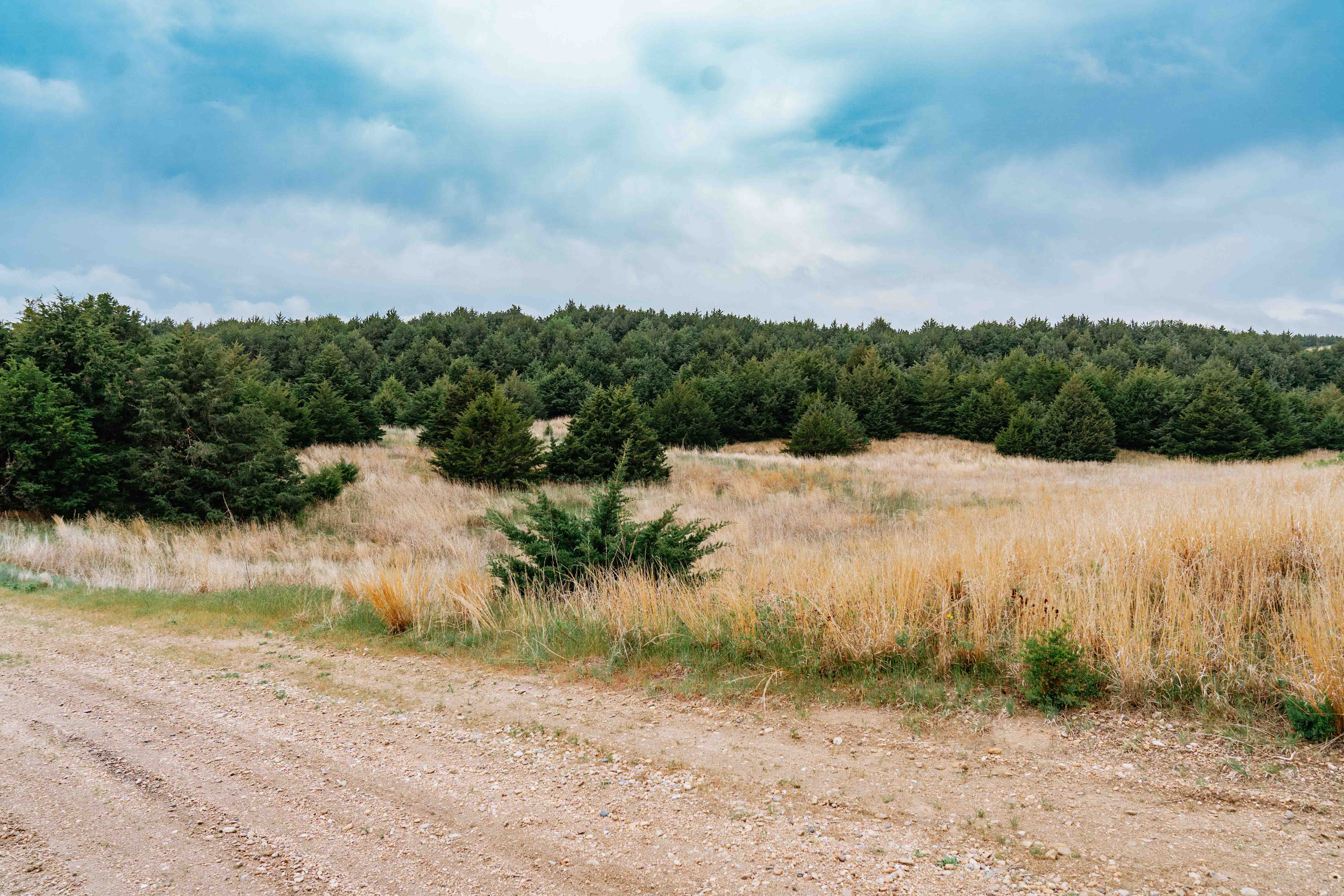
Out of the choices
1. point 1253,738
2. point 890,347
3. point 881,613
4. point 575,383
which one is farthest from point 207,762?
point 890,347

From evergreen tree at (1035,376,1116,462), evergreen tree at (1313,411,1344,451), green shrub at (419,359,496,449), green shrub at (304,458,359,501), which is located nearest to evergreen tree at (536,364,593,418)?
green shrub at (419,359,496,449)

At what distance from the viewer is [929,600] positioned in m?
5.82

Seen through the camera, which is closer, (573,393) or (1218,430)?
(1218,430)

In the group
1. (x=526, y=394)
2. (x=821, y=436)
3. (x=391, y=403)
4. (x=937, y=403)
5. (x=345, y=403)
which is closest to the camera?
(x=345, y=403)

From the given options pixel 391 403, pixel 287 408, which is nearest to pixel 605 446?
pixel 287 408

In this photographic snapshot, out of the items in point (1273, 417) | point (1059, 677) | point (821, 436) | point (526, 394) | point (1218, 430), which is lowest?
point (1059, 677)

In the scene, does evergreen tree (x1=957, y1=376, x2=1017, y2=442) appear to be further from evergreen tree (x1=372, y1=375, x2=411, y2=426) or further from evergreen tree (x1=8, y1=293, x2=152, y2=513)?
evergreen tree (x1=8, y1=293, x2=152, y2=513)

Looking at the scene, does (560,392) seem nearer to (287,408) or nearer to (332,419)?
(332,419)

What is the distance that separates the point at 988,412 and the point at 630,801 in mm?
51295

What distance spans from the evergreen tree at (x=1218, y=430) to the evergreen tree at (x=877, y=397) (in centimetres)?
1871

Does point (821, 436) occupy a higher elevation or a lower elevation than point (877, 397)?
lower

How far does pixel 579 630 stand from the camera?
6.52 m

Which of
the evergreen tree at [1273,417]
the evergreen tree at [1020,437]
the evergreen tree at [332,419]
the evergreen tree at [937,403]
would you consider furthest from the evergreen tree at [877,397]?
the evergreen tree at [332,419]

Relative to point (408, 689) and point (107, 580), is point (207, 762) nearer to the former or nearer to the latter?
point (408, 689)
